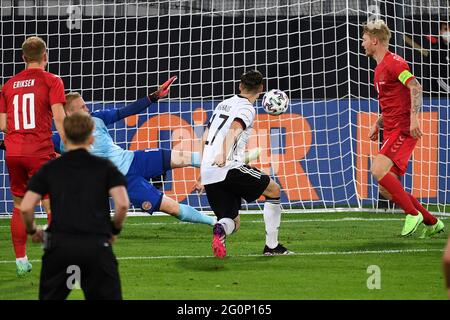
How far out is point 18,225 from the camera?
9.37m

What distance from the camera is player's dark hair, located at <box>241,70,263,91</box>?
34.3 feet

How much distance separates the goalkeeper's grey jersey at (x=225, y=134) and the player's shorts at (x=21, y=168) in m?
1.70

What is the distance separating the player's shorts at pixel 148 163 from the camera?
11891 millimetres

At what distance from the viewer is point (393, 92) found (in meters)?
11.4

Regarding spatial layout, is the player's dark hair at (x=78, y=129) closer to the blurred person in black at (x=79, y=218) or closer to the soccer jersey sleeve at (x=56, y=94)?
the blurred person in black at (x=79, y=218)

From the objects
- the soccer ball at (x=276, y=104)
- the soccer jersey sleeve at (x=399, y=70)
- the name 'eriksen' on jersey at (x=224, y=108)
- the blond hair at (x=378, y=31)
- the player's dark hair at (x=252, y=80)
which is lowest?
the name 'eriksen' on jersey at (x=224, y=108)

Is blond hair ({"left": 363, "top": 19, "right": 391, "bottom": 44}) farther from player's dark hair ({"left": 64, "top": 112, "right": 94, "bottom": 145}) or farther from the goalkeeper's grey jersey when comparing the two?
player's dark hair ({"left": 64, "top": 112, "right": 94, "bottom": 145})

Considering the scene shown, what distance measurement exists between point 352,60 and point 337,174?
1.89 m

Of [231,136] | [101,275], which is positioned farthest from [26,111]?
[101,275]

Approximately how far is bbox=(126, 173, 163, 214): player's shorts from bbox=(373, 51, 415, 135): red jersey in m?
2.54

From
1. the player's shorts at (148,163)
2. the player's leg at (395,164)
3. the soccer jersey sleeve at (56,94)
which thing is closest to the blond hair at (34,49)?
the soccer jersey sleeve at (56,94)
